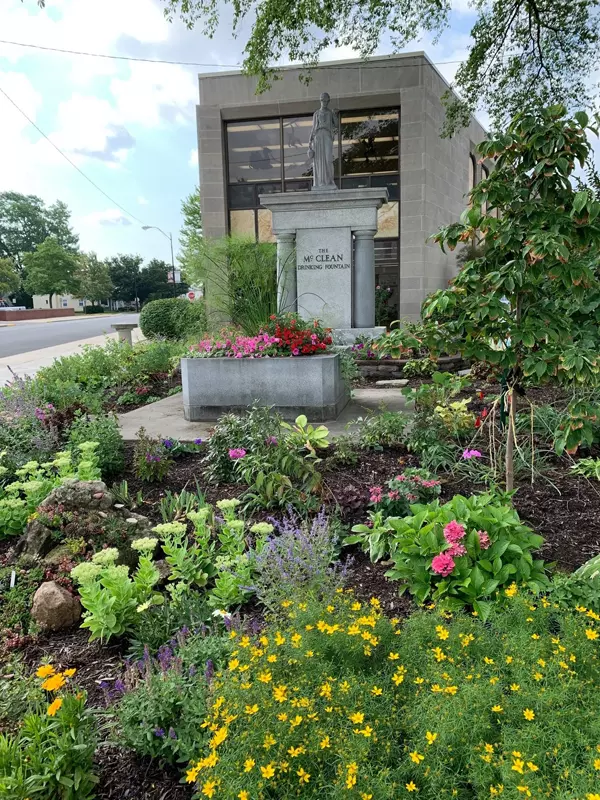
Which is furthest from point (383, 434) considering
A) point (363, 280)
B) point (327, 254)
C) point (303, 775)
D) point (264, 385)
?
point (327, 254)

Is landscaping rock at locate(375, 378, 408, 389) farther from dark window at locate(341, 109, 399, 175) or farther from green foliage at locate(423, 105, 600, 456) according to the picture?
dark window at locate(341, 109, 399, 175)

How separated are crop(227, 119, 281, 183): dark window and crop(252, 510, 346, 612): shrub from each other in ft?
50.9

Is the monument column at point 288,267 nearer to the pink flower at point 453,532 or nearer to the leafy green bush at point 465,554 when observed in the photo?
the leafy green bush at point 465,554

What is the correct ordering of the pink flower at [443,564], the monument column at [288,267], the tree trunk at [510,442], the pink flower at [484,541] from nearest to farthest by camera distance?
the pink flower at [443,564] < the pink flower at [484,541] < the tree trunk at [510,442] < the monument column at [288,267]

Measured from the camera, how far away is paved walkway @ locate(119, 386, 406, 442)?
19.5 ft

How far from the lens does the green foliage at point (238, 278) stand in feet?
25.2

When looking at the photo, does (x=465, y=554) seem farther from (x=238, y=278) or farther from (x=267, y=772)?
(x=238, y=278)

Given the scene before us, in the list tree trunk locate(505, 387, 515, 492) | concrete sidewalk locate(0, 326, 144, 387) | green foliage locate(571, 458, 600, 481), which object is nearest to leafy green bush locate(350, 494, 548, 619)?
tree trunk locate(505, 387, 515, 492)

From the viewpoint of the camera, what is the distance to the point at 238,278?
10320 millimetres

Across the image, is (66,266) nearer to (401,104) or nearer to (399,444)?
(401,104)

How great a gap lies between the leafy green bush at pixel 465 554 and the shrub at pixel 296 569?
0.35 m

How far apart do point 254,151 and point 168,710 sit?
1702 centimetres

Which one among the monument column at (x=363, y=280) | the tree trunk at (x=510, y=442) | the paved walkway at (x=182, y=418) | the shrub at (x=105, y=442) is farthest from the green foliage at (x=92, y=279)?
the tree trunk at (x=510, y=442)

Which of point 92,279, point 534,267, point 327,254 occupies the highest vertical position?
point 92,279
